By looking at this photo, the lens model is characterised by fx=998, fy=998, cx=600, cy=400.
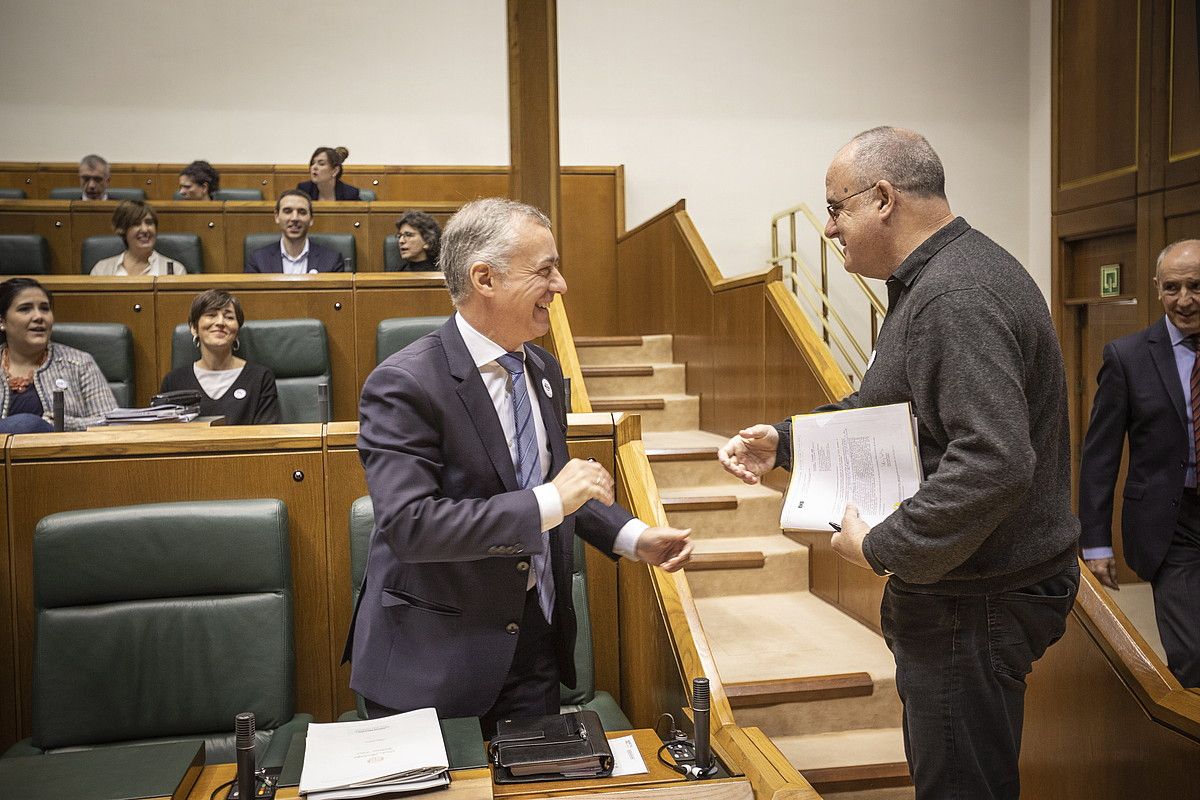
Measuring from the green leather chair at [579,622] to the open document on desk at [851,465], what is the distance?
520mm

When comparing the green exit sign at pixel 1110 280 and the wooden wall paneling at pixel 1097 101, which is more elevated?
the wooden wall paneling at pixel 1097 101

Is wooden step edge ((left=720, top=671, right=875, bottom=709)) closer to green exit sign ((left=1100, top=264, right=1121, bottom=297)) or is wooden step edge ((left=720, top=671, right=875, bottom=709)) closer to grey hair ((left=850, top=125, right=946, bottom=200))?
grey hair ((left=850, top=125, right=946, bottom=200))

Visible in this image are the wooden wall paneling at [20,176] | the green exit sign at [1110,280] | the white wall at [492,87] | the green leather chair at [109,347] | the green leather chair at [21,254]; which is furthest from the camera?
the white wall at [492,87]

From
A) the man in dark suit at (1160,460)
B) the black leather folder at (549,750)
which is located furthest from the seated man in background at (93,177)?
the black leather folder at (549,750)

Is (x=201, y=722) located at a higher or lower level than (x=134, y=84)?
lower

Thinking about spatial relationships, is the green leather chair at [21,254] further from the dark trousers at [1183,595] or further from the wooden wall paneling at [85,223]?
the dark trousers at [1183,595]

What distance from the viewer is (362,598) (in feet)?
4.64

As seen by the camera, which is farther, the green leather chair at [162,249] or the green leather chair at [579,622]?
the green leather chair at [162,249]

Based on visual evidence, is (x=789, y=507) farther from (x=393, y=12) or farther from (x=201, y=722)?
(x=393, y=12)

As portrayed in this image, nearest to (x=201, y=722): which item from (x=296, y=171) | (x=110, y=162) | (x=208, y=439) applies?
Answer: (x=208, y=439)

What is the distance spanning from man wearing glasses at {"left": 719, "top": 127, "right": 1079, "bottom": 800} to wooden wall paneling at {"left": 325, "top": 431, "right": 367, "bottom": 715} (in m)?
0.97

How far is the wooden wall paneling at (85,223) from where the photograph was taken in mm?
4832

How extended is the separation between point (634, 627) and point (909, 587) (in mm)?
666

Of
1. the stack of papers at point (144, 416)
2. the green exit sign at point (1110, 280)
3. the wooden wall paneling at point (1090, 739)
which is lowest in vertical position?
the wooden wall paneling at point (1090, 739)
